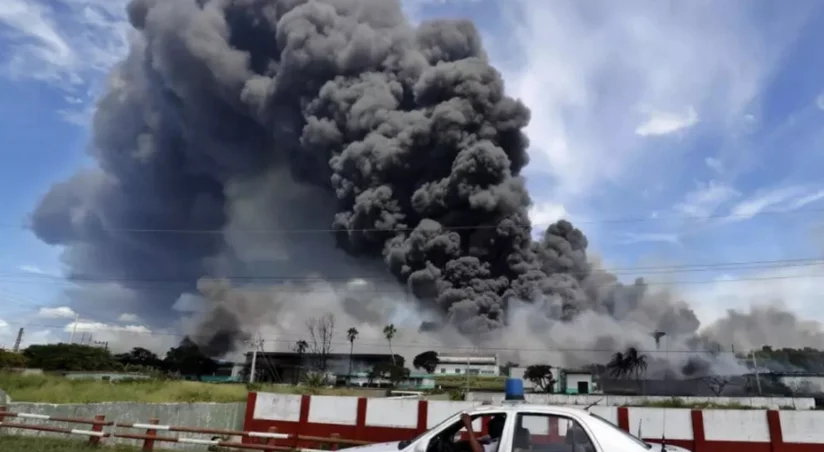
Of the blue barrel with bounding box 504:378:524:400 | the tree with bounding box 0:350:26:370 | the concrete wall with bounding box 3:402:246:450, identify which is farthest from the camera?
the tree with bounding box 0:350:26:370

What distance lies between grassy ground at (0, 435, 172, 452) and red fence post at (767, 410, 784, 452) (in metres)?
14.8

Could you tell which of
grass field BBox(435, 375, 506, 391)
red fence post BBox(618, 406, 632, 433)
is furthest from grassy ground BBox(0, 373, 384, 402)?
grass field BBox(435, 375, 506, 391)

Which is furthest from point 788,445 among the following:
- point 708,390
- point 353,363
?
point 353,363

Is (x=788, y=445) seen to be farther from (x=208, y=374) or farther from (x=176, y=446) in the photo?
(x=208, y=374)

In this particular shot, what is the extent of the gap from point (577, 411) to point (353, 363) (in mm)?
91326

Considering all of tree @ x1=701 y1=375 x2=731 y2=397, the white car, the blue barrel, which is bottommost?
the white car

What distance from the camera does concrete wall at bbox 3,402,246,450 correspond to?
15.4 meters

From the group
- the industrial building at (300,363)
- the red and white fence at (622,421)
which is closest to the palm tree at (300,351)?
the industrial building at (300,363)

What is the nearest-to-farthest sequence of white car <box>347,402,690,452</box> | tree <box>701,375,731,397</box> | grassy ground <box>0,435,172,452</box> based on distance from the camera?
1. white car <box>347,402,690,452</box>
2. grassy ground <box>0,435,172,452</box>
3. tree <box>701,375,731,397</box>

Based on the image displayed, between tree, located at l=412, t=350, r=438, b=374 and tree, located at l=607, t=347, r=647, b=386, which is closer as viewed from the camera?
tree, located at l=607, t=347, r=647, b=386

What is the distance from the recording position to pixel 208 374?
86750mm

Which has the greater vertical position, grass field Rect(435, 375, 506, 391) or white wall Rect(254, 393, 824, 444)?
grass field Rect(435, 375, 506, 391)

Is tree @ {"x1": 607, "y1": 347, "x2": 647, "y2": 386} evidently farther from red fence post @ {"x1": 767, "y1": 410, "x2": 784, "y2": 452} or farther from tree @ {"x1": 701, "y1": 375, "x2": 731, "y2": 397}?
red fence post @ {"x1": 767, "y1": 410, "x2": 784, "y2": 452}

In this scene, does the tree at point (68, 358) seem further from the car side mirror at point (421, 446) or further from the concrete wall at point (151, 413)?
the car side mirror at point (421, 446)
